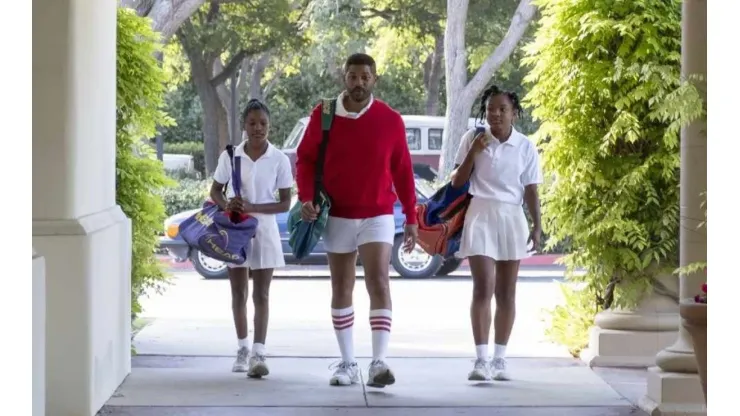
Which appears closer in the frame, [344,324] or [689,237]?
[689,237]

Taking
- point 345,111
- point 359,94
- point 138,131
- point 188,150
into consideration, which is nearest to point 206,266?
point 138,131

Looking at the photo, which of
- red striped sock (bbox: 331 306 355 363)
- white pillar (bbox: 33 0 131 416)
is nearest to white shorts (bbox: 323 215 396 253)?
red striped sock (bbox: 331 306 355 363)

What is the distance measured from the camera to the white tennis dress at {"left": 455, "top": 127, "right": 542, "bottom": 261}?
8.12 metres

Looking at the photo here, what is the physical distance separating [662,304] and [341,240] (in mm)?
2804

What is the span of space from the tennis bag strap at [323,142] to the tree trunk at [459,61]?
17.9m

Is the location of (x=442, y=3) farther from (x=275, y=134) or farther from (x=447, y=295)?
(x=447, y=295)

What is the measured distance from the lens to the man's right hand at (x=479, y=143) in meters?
8.14

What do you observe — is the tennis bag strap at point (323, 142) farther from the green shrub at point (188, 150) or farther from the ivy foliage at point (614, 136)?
the green shrub at point (188, 150)

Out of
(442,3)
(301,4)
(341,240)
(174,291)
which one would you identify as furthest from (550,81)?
(301,4)

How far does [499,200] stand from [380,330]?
119 centimetres

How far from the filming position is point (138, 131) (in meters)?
9.70

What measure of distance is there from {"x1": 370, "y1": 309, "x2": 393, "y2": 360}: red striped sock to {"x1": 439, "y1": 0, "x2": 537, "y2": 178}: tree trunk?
17915 millimetres

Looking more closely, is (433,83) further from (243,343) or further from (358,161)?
(358,161)

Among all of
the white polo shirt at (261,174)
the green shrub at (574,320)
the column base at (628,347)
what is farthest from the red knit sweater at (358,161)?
the green shrub at (574,320)
